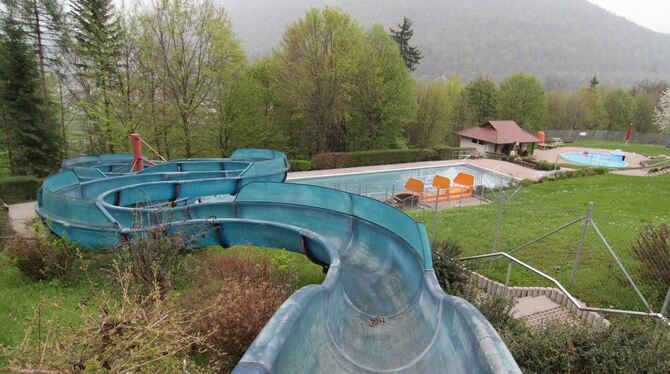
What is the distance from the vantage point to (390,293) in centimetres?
718

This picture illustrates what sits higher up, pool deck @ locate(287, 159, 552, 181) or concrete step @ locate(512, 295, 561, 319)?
pool deck @ locate(287, 159, 552, 181)

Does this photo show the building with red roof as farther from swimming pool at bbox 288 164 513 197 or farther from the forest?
the forest

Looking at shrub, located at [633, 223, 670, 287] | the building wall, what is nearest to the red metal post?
shrub, located at [633, 223, 670, 287]

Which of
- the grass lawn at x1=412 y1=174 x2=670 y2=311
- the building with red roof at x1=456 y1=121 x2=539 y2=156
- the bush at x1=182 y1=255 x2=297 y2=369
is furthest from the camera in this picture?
the building with red roof at x1=456 y1=121 x2=539 y2=156

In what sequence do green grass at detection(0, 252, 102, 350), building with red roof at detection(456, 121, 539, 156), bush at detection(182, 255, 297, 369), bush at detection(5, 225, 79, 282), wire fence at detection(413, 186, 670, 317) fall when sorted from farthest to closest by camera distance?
building with red roof at detection(456, 121, 539, 156), bush at detection(5, 225, 79, 282), wire fence at detection(413, 186, 670, 317), green grass at detection(0, 252, 102, 350), bush at detection(182, 255, 297, 369)

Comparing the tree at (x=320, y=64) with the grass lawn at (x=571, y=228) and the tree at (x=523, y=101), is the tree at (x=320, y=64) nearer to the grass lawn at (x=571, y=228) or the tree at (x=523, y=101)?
the grass lawn at (x=571, y=228)

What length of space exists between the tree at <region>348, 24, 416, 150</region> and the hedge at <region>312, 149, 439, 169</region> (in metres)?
2.87

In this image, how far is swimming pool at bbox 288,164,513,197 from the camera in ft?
80.3

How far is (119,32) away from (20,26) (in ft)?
16.2

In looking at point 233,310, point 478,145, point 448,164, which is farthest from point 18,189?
point 478,145

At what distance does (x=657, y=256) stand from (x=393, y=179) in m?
20.4

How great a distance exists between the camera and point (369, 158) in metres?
30.8

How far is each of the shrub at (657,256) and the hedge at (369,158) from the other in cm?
2179

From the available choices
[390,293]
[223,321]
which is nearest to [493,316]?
[390,293]
